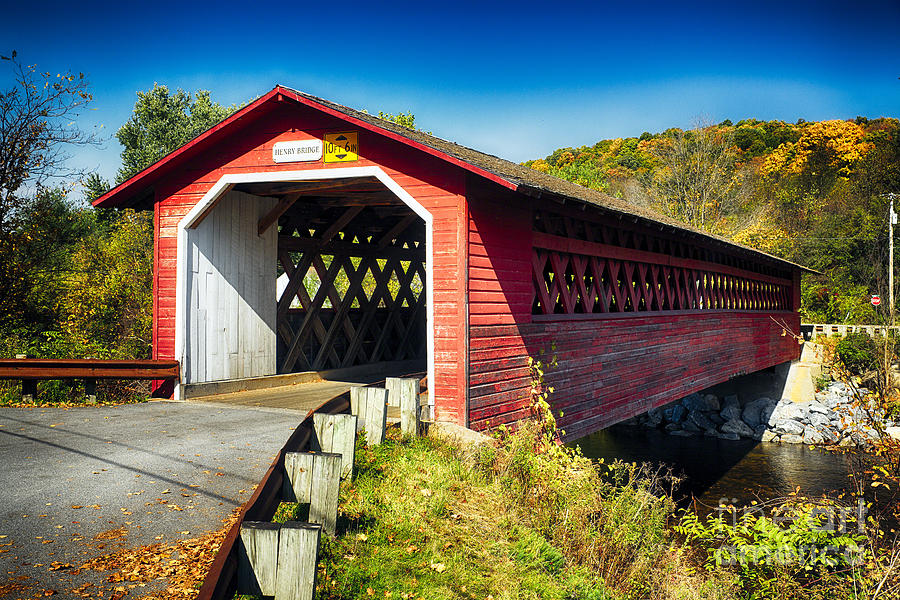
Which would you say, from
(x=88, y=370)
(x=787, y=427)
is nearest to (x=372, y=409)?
(x=88, y=370)

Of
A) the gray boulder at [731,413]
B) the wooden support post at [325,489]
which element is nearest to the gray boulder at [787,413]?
the gray boulder at [731,413]

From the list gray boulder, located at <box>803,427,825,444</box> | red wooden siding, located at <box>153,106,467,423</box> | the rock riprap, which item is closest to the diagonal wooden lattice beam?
red wooden siding, located at <box>153,106,467,423</box>

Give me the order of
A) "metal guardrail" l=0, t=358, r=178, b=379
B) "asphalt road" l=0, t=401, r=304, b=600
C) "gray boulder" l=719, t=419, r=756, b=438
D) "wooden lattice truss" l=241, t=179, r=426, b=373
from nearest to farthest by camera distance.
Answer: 1. "asphalt road" l=0, t=401, r=304, b=600
2. "metal guardrail" l=0, t=358, r=178, b=379
3. "wooden lattice truss" l=241, t=179, r=426, b=373
4. "gray boulder" l=719, t=419, r=756, b=438

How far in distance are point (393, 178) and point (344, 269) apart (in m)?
5.19

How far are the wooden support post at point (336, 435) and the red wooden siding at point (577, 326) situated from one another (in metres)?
3.00

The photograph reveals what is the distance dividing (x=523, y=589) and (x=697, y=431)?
21.5 metres

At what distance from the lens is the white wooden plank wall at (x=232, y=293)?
33.3ft

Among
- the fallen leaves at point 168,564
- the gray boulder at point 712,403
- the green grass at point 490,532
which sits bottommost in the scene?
the gray boulder at point 712,403

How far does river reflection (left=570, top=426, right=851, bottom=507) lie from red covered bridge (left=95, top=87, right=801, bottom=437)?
3.68 metres

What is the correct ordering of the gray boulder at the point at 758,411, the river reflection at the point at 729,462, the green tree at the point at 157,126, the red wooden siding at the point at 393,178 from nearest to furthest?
1. the red wooden siding at the point at 393,178
2. the river reflection at the point at 729,462
3. the gray boulder at the point at 758,411
4. the green tree at the point at 157,126

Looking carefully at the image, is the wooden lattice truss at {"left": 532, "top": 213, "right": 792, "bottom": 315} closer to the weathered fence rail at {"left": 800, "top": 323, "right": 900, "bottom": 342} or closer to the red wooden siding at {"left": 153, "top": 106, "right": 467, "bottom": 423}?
the red wooden siding at {"left": 153, "top": 106, "right": 467, "bottom": 423}

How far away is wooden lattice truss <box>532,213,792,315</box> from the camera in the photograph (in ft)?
32.7

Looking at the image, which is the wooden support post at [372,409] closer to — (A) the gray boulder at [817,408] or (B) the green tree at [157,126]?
(A) the gray boulder at [817,408]

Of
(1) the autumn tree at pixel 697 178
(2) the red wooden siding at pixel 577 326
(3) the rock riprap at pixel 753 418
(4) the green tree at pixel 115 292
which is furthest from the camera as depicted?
(1) the autumn tree at pixel 697 178
